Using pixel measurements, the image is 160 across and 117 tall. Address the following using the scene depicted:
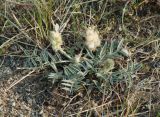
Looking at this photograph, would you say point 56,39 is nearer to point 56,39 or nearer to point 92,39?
point 56,39

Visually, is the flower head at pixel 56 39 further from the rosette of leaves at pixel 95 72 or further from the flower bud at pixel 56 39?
the rosette of leaves at pixel 95 72

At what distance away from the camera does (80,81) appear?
2066 mm

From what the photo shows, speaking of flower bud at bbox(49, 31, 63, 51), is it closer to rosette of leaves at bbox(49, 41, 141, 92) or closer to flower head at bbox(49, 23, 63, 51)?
flower head at bbox(49, 23, 63, 51)

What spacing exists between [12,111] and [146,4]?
0.93 m

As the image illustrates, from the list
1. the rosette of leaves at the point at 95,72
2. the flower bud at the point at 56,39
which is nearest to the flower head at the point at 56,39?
the flower bud at the point at 56,39

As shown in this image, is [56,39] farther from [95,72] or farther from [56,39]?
[95,72]

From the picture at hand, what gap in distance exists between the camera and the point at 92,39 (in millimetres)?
2025

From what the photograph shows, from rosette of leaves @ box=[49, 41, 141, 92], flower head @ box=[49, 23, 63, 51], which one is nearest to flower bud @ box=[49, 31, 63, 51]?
flower head @ box=[49, 23, 63, 51]

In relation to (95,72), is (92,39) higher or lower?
higher

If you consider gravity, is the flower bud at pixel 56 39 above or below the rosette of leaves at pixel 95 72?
above

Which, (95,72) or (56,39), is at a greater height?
(56,39)

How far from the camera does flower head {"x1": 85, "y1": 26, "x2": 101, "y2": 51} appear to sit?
201cm

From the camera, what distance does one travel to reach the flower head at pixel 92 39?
2014 mm

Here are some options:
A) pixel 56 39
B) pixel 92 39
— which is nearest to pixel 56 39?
pixel 56 39
